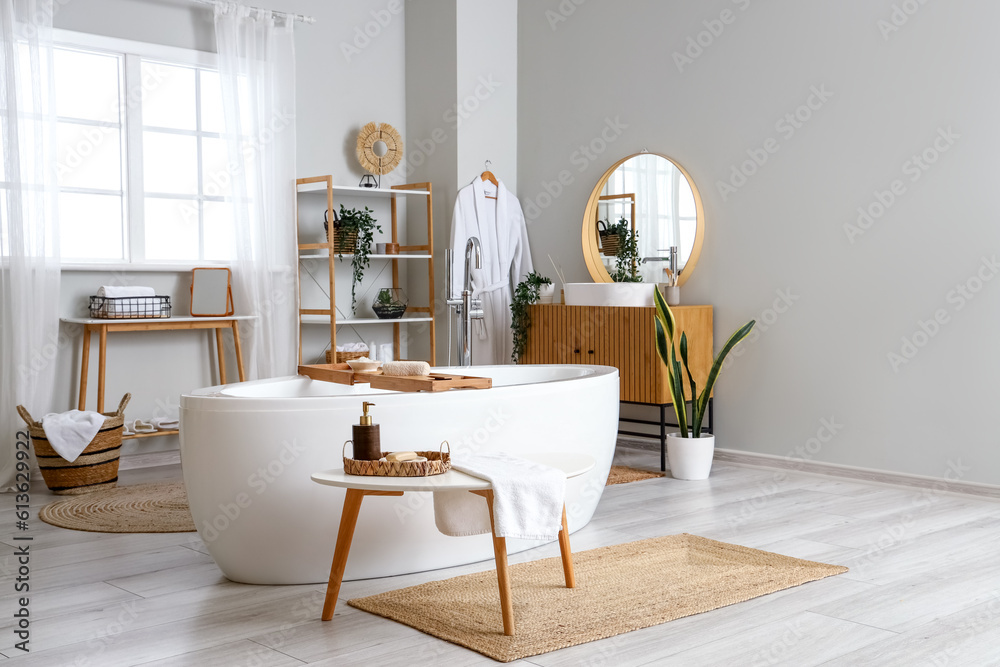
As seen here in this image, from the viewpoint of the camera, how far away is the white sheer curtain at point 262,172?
511 cm

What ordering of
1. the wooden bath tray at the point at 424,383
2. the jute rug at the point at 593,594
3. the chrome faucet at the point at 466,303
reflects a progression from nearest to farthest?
the jute rug at the point at 593,594 < the wooden bath tray at the point at 424,383 < the chrome faucet at the point at 466,303

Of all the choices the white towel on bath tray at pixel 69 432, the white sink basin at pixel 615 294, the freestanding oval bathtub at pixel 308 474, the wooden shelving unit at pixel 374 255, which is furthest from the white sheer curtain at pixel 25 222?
the white sink basin at pixel 615 294

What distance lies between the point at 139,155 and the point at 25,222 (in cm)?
73

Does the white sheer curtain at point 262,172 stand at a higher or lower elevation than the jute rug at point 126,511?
higher

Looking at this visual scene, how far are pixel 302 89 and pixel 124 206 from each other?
48.8 inches

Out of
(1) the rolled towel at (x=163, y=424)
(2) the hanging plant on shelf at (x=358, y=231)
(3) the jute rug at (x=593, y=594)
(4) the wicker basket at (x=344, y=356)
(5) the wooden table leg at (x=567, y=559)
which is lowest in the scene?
(3) the jute rug at (x=593, y=594)

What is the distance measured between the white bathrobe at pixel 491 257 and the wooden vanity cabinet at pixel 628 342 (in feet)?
1.65

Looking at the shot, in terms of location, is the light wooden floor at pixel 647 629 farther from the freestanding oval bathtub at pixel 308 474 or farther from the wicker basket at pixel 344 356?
the wicker basket at pixel 344 356

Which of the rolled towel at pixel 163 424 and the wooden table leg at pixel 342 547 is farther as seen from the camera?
the rolled towel at pixel 163 424

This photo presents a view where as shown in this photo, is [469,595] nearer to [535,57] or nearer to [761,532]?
[761,532]

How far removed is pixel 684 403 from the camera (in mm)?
4605

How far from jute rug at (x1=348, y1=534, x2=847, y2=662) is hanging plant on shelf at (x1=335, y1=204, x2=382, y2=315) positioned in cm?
272

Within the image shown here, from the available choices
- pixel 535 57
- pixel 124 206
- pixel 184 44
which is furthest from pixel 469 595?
pixel 535 57

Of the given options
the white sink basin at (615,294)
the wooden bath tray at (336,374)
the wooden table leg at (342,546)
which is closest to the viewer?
the wooden table leg at (342,546)
